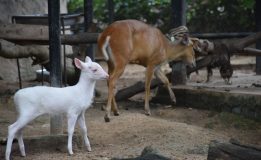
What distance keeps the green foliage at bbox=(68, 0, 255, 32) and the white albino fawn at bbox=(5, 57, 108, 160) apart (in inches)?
539

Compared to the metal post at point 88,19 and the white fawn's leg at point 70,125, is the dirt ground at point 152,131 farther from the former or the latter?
the metal post at point 88,19

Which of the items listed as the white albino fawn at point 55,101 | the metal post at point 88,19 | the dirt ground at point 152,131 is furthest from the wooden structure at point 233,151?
the metal post at point 88,19

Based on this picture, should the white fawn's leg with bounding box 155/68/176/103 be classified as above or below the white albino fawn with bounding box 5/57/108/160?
below

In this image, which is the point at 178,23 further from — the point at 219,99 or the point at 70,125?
the point at 70,125

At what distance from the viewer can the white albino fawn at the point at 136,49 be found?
8.52 metres

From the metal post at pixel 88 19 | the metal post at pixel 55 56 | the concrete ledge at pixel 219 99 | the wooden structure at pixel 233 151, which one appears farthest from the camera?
the metal post at pixel 88 19

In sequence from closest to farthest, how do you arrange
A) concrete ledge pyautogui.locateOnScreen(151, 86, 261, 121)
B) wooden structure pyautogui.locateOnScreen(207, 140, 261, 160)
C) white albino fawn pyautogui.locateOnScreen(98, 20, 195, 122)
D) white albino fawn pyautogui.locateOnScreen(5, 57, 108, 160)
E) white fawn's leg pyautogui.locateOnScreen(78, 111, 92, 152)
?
wooden structure pyautogui.locateOnScreen(207, 140, 261, 160) < white albino fawn pyautogui.locateOnScreen(5, 57, 108, 160) < white fawn's leg pyautogui.locateOnScreen(78, 111, 92, 152) < white albino fawn pyautogui.locateOnScreen(98, 20, 195, 122) < concrete ledge pyautogui.locateOnScreen(151, 86, 261, 121)

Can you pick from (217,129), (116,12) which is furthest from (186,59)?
(116,12)

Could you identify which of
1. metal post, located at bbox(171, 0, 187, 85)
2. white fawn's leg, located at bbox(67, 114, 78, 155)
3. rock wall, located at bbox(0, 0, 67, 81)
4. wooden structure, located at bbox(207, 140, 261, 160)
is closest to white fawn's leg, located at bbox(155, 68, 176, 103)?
metal post, located at bbox(171, 0, 187, 85)

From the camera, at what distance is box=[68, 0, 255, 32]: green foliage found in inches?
789

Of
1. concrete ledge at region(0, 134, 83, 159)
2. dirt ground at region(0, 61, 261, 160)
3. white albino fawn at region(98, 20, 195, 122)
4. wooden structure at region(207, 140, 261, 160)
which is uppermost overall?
white albino fawn at region(98, 20, 195, 122)

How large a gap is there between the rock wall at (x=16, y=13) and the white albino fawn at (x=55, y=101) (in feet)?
22.0

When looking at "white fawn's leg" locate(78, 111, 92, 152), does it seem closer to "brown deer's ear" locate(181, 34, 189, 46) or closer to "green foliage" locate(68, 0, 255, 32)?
"brown deer's ear" locate(181, 34, 189, 46)

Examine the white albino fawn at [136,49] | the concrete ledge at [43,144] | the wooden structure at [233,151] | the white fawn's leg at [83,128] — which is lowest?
the concrete ledge at [43,144]
